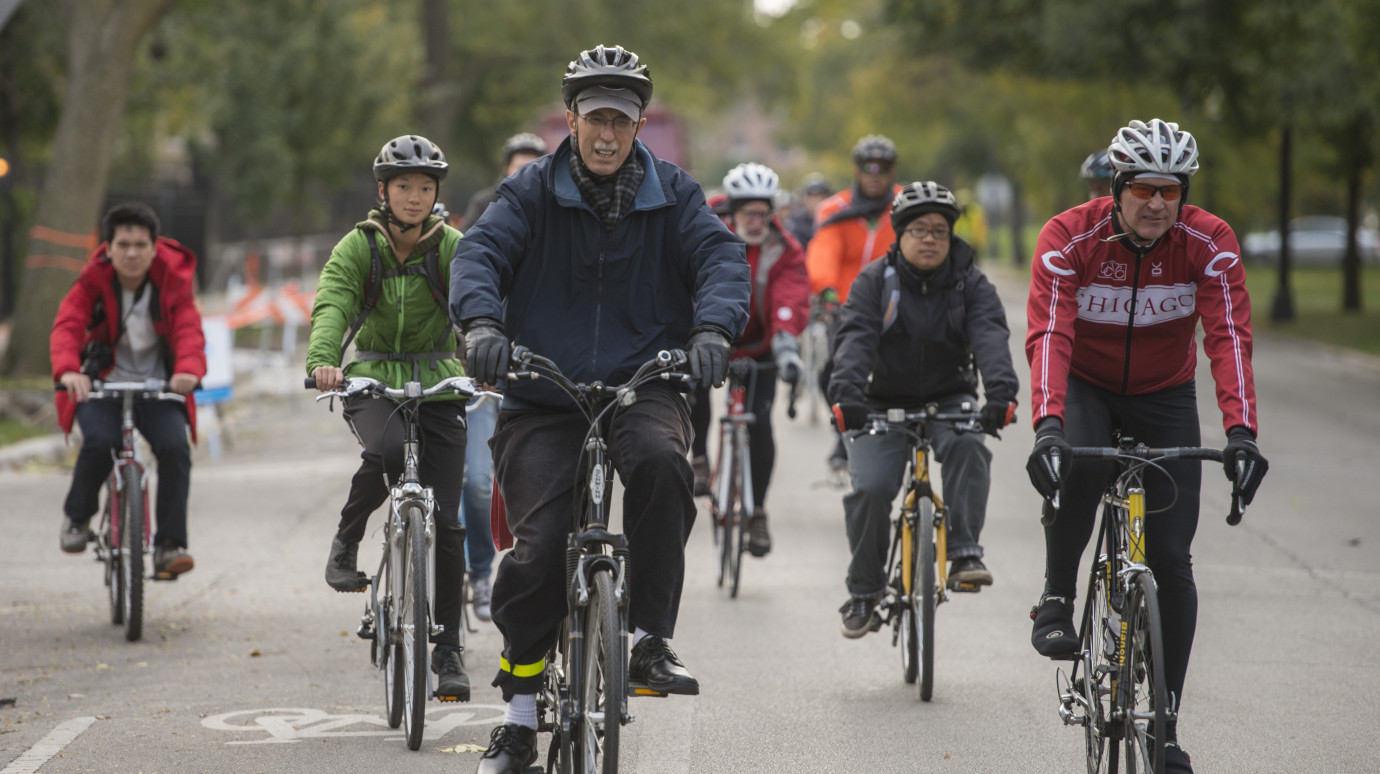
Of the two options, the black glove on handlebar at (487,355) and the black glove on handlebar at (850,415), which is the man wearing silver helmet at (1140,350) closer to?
the black glove on handlebar at (850,415)

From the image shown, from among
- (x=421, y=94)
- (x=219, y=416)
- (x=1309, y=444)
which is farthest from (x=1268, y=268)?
(x=219, y=416)

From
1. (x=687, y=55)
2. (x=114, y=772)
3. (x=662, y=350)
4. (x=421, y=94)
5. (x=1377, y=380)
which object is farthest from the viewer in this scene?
(x=687, y=55)

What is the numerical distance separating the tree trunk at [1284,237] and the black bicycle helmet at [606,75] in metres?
24.5

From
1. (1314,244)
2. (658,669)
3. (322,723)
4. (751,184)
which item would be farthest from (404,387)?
(1314,244)

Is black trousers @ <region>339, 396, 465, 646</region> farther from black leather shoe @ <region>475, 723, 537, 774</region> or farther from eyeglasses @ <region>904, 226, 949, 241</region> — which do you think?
eyeglasses @ <region>904, 226, 949, 241</region>

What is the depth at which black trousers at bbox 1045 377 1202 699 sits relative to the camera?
468 cm

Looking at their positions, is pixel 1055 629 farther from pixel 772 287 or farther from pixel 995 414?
pixel 772 287

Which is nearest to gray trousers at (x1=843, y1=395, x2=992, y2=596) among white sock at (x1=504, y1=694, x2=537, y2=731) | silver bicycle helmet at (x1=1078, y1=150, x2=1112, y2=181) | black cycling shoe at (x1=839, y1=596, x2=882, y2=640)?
black cycling shoe at (x1=839, y1=596, x2=882, y2=640)

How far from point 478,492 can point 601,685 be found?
2899mm

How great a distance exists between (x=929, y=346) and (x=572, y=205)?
2454mm

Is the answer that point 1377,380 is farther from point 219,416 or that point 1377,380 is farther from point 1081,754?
point 1081,754

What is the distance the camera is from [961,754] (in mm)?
5438

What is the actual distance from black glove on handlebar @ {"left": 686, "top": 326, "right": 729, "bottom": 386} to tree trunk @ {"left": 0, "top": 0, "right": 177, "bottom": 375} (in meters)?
12.6

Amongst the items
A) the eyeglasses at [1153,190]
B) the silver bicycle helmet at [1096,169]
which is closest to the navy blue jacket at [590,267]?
the eyeglasses at [1153,190]
